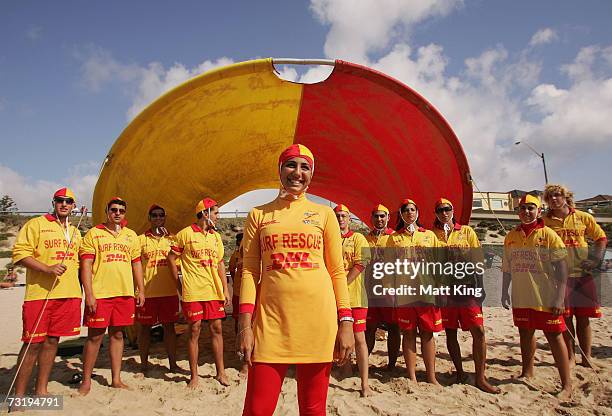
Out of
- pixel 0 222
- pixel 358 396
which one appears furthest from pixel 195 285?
pixel 0 222

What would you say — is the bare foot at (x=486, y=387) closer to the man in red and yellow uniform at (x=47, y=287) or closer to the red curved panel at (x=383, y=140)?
the red curved panel at (x=383, y=140)

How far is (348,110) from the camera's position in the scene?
17.6 ft

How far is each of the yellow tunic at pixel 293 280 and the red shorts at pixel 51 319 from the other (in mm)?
2452

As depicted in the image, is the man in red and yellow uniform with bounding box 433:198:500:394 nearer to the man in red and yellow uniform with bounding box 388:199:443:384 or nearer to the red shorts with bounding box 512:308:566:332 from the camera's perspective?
the man in red and yellow uniform with bounding box 388:199:443:384

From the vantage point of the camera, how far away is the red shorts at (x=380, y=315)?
4.35 m

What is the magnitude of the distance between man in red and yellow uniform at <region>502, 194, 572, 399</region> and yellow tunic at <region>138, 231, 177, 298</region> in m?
3.79

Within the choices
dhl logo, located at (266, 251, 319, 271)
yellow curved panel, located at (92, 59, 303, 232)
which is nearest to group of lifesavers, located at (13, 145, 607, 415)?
dhl logo, located at (266, 251, 319, 271)

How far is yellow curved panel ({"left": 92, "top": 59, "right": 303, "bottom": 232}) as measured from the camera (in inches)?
178

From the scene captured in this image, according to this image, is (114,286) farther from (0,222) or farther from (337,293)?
(0,222)

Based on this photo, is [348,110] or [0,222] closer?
[348,110]

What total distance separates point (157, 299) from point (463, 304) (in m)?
3.45

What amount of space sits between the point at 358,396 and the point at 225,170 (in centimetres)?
403

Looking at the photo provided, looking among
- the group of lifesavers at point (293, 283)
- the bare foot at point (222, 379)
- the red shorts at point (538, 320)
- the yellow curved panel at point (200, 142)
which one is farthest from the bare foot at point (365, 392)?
the yellow curved panel at point (200, 142)

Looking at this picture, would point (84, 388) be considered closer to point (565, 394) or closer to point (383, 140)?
point (565, 394)
